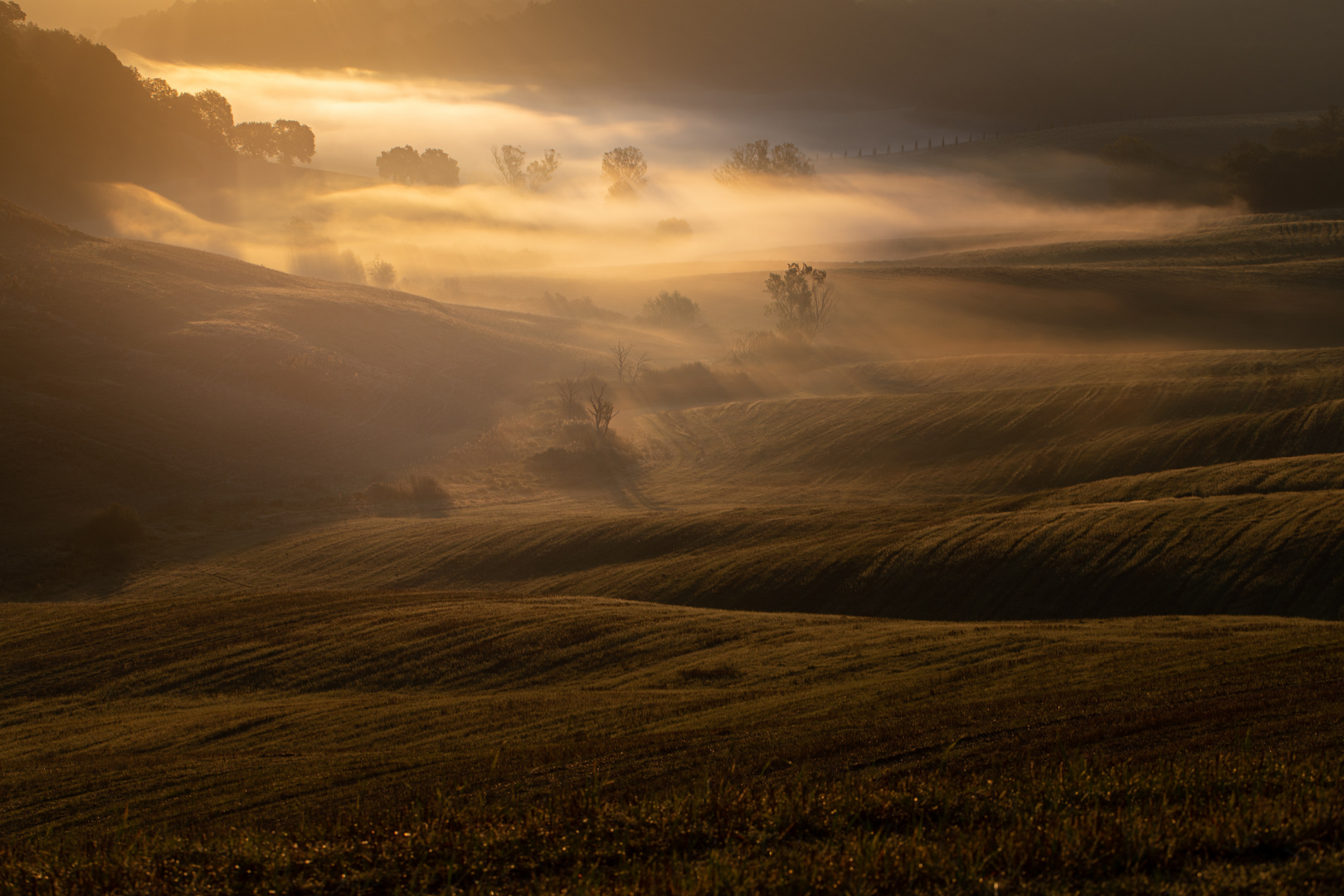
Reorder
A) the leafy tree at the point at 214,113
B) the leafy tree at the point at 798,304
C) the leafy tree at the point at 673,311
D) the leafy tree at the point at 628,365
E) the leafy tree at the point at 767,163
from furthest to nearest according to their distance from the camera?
the leafy tree at the point at 767,163 < the leafy tree at the point at 214,113 < the leafy tree at the point at 673,311 < the leafy tree at the point at 798,304 < the leafy tree at the point at 628,365

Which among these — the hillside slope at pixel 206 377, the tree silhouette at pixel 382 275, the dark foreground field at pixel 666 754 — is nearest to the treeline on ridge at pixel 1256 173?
the hillside slope at pixel 206 377

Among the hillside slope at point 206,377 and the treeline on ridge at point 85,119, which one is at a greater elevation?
the treeline on ridge at point 85,119

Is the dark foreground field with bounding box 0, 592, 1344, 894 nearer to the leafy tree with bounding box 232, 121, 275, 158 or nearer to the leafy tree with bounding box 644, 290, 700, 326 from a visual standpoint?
the leafy tree with bounding box 644, 290, 700, 326

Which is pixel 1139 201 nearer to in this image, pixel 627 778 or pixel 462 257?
pixel 462 257

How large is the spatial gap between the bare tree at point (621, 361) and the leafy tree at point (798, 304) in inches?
622

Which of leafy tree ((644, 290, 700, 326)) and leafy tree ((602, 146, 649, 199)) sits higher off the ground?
leafy tree ((602, 146, 649, 199))

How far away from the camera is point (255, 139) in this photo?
181375 millimetres

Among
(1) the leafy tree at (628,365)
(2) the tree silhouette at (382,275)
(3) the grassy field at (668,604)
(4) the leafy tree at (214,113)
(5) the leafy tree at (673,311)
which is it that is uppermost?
(4) the leafy tree at (214,113)

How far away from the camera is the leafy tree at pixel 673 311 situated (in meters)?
109

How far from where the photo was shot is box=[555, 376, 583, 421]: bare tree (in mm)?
69875

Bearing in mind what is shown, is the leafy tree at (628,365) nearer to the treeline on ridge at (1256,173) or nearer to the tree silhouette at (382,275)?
the tree silhouette at (382,275)

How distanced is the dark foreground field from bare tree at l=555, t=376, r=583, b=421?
4324 centimetres

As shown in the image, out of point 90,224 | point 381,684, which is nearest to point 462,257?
point 90,224

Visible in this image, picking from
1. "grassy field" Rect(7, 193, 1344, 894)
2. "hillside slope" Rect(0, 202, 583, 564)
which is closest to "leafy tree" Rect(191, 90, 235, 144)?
"hillside slope" Rect(0, 202, 583, 564)
